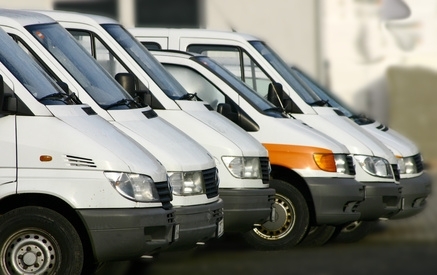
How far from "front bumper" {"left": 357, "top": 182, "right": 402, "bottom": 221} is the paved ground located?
1.40 ft

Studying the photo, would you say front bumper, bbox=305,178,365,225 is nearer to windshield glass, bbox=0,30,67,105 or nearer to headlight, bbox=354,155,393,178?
headlight, bbox=354,155,393,178

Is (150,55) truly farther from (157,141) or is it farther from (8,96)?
(8,96)

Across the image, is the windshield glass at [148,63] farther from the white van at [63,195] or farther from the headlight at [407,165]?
the headlight at [407,165]

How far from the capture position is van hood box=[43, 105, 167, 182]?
9.59 m

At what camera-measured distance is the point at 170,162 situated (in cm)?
1048

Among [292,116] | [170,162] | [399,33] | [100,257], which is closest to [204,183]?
[170,162]

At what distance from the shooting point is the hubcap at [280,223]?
13.5 metres

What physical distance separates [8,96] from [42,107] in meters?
0.27

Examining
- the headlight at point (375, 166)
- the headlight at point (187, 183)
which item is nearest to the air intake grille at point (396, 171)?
the headlight at point (375, 166)

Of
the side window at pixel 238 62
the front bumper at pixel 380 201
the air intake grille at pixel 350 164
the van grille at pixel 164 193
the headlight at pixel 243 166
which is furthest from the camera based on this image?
the side window at pixel 238 62

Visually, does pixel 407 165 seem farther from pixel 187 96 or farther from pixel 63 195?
pixel 63 195

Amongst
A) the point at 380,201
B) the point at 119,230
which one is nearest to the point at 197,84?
the point at 380,201

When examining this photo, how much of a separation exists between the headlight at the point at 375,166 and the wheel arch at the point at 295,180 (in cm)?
82

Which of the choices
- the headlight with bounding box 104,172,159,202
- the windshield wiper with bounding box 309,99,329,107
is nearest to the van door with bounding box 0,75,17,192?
the headlight with bounding box 104,172,159,202
